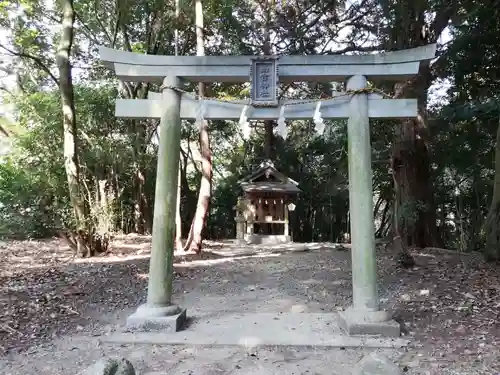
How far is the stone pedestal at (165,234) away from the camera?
4883 millimetres

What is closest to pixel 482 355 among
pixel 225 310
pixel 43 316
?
pixel 225 310

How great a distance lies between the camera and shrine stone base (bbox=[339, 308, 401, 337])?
4641 mm

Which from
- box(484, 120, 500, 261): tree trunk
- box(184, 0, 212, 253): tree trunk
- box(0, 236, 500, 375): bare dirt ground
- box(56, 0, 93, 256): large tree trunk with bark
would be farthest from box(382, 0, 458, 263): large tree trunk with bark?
box(56, 0, 93, 256): large tree trunk with bark

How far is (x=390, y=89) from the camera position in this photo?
1082 centimetres

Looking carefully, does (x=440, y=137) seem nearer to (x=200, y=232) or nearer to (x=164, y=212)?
(x=200, y=232)

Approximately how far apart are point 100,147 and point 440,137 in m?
10.5

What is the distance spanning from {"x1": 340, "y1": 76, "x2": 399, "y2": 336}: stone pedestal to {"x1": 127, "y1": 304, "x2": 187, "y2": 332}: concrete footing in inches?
76.7

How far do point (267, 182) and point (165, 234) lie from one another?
10.3 m

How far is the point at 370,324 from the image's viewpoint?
4664mm

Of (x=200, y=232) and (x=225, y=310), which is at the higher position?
(x=200, y=232)

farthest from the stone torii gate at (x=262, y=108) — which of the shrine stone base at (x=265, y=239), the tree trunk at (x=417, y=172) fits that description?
the shrine stone base at (x=265, y=239)

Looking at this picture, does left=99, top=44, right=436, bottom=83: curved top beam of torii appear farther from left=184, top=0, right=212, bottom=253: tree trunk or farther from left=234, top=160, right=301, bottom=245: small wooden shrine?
left=234, top=160, right=301, bottom=245: small wooden shrine

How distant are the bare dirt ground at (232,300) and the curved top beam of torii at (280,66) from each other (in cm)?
309

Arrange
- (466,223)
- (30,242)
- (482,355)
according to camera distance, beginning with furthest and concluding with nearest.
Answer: (466,223)
(30,242)
(482,355)
